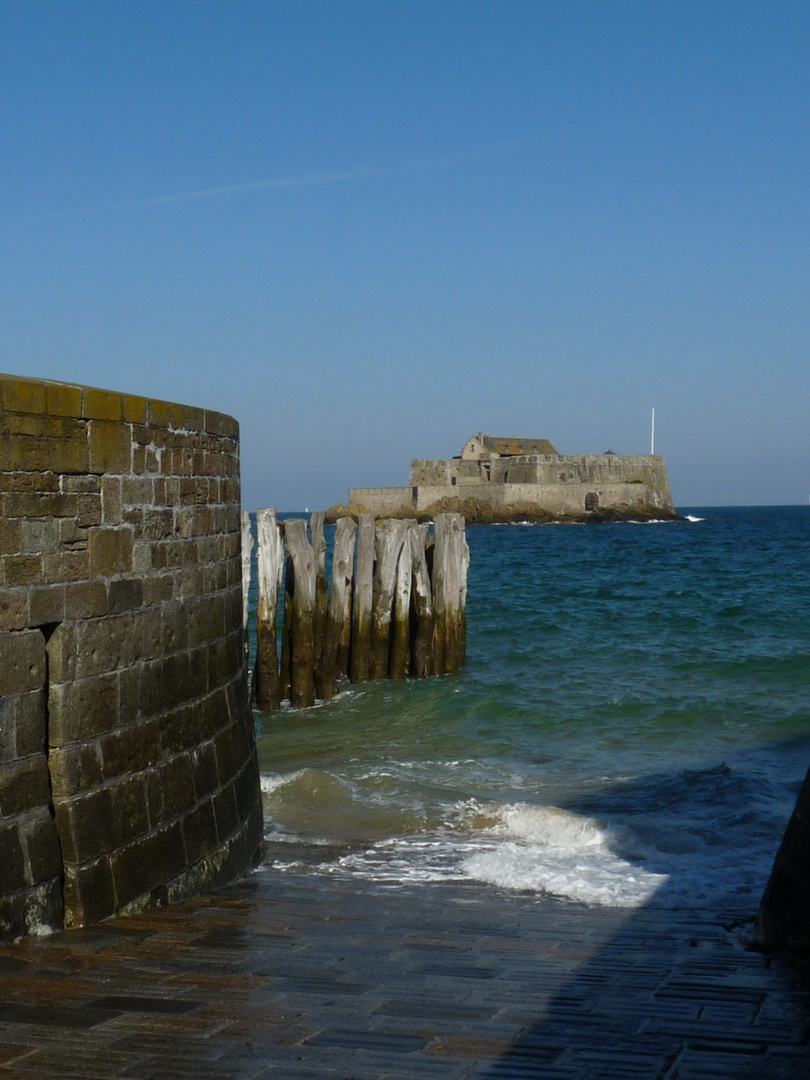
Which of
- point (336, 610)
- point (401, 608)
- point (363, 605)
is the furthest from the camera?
point (401, 608)

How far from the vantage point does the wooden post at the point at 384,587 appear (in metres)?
14.4

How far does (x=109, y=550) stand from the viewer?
5.08m

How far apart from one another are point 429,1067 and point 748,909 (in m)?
3.12

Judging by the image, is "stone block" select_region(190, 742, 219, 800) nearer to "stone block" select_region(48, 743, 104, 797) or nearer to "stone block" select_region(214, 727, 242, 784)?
"stone block" select_region(214, 727, 242, 784)

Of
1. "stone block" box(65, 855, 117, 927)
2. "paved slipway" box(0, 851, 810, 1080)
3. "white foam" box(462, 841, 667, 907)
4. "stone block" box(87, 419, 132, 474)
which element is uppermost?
"stone block" box(87, 419, 132, 474)

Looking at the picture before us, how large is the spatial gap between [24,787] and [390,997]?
5.60 ft

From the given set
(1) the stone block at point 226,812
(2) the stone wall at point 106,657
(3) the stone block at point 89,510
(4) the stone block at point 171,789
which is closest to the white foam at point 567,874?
(1) the stone block at point 226,812

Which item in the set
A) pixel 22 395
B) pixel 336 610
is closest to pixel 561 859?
pixel 22 395

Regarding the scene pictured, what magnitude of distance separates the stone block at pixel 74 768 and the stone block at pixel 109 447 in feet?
3.96

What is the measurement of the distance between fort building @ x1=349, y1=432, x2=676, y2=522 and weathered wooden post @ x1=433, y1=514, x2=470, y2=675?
63840mm

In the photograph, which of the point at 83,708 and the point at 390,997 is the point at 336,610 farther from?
the point at 390,997

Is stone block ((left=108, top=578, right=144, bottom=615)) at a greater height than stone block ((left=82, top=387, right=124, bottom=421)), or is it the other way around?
stone block ((left=82, top=387, right=124, bottom=421))

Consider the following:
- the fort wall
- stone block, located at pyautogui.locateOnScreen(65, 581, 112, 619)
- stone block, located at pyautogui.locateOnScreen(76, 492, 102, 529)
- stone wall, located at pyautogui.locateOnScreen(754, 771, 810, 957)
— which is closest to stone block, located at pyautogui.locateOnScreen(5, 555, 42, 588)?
stone block, located at pyautogui.locateOnScreen(65, 581, 112, 619)

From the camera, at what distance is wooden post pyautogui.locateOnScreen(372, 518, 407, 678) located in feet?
47.1
